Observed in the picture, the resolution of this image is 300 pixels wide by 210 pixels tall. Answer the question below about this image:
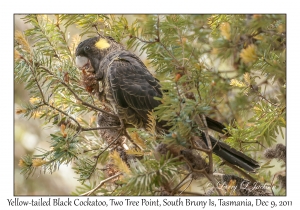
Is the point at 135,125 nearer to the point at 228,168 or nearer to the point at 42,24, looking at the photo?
the point at 228,168

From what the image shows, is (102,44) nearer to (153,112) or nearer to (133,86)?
(133,86)

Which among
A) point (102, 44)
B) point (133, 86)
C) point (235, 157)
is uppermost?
point (102, 44)

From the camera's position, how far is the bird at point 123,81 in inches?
114

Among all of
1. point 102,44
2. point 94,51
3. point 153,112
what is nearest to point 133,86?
point 102,44

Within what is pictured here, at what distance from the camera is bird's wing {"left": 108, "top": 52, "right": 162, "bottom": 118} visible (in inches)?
114

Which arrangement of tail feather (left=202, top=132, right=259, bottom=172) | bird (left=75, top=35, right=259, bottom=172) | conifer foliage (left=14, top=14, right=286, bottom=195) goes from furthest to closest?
bird (left=75, top=35, right=259, bottom=172) → tail feather (left=202, top=132, right=259, bottom=172) → conifer foliage (left=14, top=14, right=286, bottom=195)

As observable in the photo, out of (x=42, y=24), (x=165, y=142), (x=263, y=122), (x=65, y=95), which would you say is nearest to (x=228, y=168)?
(x=263, y=122)

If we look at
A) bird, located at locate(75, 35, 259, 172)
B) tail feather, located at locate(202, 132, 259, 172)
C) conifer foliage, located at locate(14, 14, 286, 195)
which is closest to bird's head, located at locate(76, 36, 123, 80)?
bird, located at locate(75, 35, 259, 172)

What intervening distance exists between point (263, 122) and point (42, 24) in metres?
1.57

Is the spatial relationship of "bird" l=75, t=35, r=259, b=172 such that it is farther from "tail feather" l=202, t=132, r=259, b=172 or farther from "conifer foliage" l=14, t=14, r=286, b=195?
"tail feather" l=202, t=132, r=259, b=172

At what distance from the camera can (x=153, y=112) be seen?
2.05 m

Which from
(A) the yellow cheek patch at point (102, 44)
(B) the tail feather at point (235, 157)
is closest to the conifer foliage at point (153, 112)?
(B) the tail feather at point (235, 157)

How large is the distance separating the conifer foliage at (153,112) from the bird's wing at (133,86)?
0.17 meters

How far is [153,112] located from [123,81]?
38.8 inches
